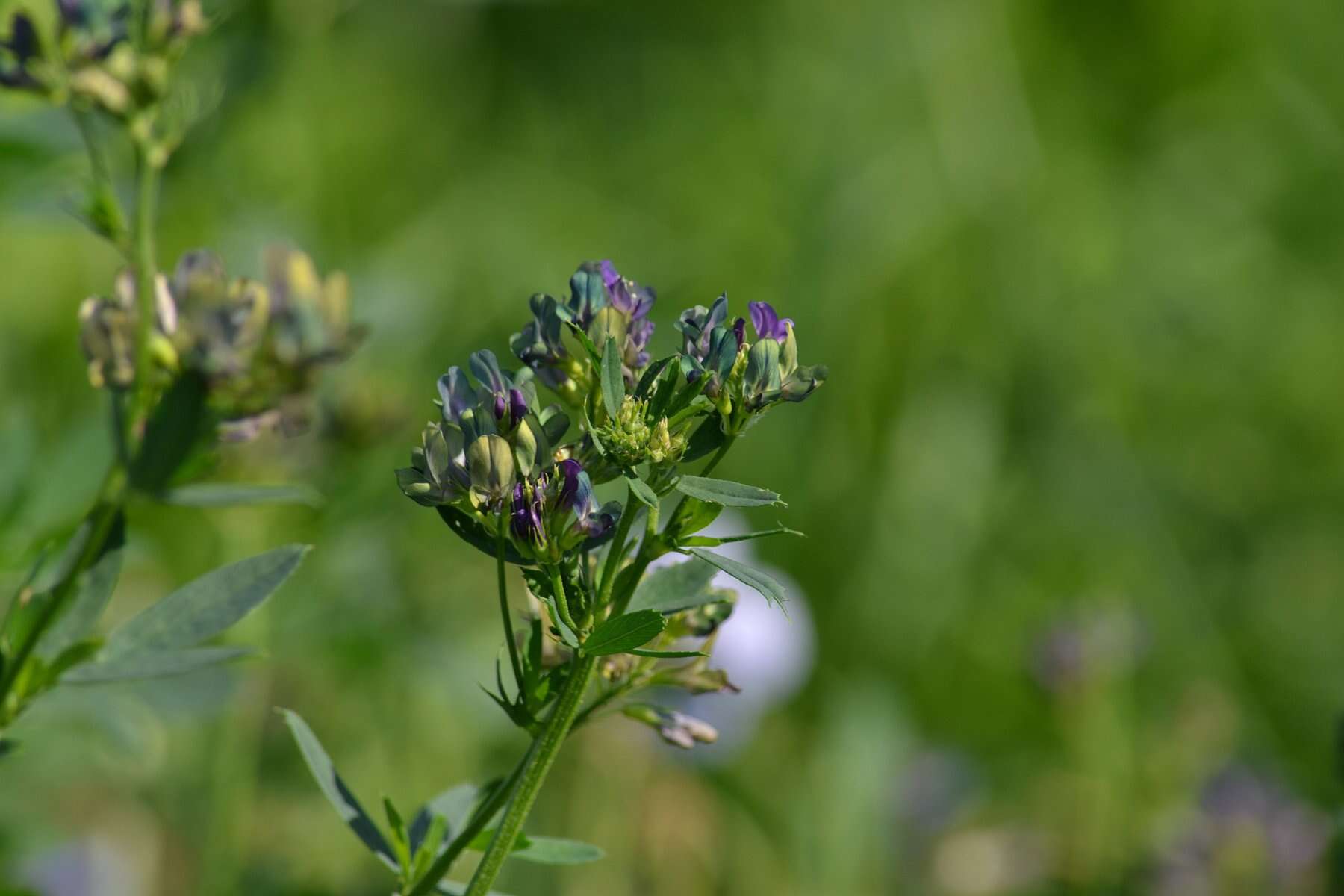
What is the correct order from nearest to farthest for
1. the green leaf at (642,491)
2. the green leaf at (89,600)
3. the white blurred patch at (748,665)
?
the green leaf at (642,491) < the green leaf at (89,600) < the white blurred patch at (748,665)

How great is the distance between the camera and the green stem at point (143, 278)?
94 centimetres

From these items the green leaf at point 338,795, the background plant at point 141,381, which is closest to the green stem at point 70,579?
the background plant at point 141,381

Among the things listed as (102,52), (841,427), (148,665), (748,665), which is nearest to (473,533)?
(148,665)

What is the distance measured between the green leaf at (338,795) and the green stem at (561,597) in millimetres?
187

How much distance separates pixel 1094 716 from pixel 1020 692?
0.71m

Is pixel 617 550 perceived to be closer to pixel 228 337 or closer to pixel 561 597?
pixel 561 597

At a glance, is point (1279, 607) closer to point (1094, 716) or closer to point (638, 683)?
point (1094, 716)

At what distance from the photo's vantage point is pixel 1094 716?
216cm

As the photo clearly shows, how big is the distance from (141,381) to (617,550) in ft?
1.27

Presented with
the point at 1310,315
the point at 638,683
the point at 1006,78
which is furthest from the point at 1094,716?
the point at 1006,78

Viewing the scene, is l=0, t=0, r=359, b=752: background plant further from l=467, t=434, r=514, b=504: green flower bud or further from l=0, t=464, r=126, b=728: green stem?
l=467, t=434, r=514, b=504: green flower bud

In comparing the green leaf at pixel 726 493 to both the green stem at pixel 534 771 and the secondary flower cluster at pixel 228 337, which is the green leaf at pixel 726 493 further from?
the secondary flower cluster at pixel 228 337

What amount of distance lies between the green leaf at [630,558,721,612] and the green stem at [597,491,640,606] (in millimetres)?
77

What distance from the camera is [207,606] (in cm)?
94
